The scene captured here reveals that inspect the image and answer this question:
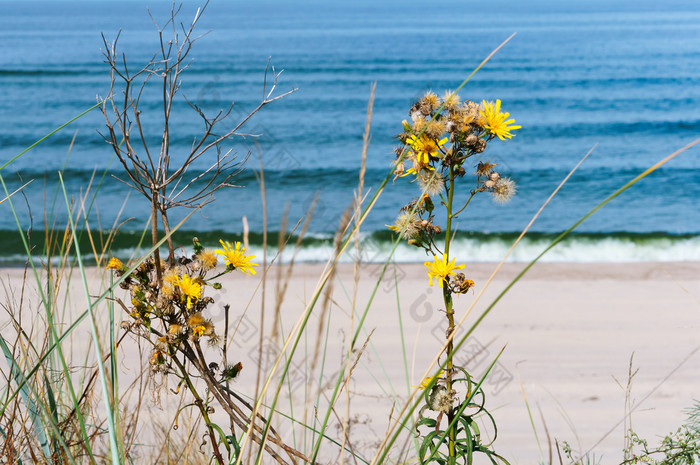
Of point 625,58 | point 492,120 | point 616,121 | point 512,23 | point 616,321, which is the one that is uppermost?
point 512,23

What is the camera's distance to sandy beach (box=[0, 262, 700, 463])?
133 inches

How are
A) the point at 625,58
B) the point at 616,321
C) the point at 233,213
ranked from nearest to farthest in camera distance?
1. the point at 616,321
2. the point at 233,213
3. the point at 625,58

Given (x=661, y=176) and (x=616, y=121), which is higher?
(x=616, y=121)

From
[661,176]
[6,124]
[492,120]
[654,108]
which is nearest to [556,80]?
[654,108]

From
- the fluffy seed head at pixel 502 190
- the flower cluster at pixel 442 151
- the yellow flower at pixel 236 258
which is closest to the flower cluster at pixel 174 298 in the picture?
the yellow flower at pixel 236 258

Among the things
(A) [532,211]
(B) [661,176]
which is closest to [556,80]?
(B) [661,176]

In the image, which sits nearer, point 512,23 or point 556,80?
point 556,80

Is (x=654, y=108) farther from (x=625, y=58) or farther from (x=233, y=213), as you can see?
(x=233, y=213)

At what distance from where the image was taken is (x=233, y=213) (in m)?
9.69

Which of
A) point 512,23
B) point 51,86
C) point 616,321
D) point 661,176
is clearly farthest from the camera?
point 512,23

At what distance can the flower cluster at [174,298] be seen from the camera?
0.97m

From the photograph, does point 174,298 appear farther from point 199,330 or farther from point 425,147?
point 425,147

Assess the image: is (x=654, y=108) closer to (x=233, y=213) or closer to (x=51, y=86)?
(x=233, y=213)

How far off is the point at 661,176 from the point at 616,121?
4.43 m
